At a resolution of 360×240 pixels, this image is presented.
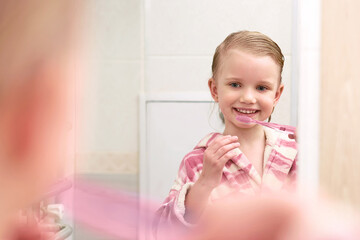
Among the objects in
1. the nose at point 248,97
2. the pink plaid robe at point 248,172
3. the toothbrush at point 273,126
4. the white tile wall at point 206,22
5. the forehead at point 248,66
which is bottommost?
the pink plaid robe at point 248,172

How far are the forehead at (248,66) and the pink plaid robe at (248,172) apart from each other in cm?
8

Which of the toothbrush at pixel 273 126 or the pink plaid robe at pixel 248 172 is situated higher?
the toothbrush at pixel 273 126

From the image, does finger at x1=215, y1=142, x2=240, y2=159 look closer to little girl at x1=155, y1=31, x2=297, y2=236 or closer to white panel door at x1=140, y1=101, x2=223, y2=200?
little girl at x1=155, y1=31, x2=297, y2=236

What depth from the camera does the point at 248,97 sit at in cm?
55

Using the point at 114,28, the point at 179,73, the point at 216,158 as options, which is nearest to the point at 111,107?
the point at 114,28

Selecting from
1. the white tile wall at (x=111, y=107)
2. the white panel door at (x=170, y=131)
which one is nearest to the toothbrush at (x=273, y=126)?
the white panel door at (x=170, y=131)

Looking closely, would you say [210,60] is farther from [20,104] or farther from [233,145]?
[20,104]

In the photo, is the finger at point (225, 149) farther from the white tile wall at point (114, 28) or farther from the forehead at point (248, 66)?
the white tile wall at point (114, 28)

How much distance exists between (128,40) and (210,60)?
2.07ft

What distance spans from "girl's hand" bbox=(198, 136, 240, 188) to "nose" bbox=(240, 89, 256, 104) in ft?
0.20

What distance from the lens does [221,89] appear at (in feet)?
1.88

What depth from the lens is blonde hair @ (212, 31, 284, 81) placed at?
562 millimetres

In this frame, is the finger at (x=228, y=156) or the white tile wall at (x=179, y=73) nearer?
the finger at (x=228, y=156)

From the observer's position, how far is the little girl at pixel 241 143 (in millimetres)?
480
